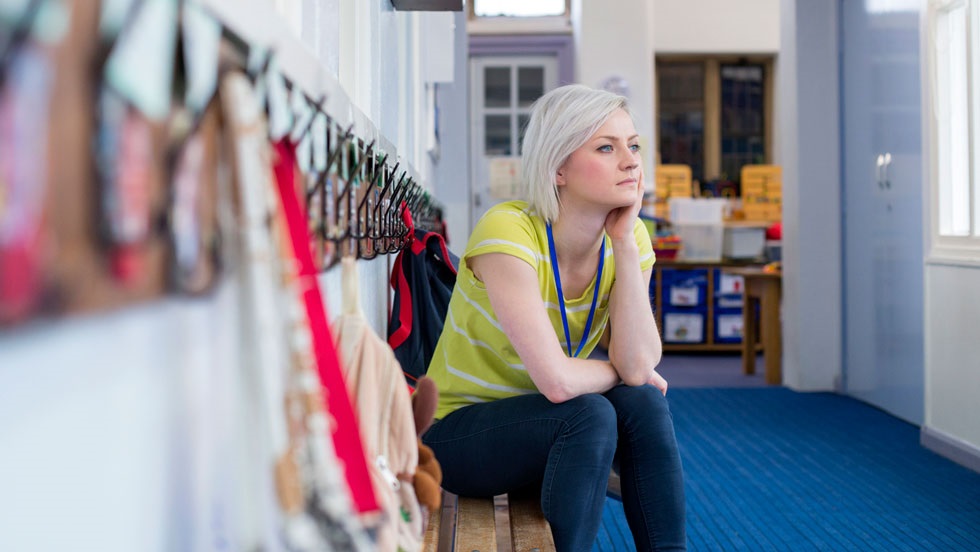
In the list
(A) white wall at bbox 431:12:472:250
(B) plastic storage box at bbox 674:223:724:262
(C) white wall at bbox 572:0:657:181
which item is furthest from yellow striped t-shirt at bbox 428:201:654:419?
(C) white wall at bbox 572:0:657:181

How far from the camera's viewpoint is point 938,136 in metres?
3.27

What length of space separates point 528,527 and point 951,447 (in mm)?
2344

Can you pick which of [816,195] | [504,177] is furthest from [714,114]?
[816,195]

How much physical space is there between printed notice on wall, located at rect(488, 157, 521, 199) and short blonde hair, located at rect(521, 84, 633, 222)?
593 centimetres

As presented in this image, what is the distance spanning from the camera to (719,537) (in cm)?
243

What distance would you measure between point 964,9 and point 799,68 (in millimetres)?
1772

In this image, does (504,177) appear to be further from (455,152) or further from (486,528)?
(486,528)

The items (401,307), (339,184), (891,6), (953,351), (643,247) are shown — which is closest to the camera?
(339,184)

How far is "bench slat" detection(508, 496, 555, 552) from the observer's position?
4.71 ft

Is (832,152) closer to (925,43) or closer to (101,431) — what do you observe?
(925,43)

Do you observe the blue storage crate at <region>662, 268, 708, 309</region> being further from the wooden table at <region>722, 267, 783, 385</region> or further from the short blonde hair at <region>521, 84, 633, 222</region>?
the short blonde hair at <region>521, 84, 633, 222</region>

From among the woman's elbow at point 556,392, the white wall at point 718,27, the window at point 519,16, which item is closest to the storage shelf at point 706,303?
the white wall at point 718,27

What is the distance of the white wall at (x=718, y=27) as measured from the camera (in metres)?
7.91

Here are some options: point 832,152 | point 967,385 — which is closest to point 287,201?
point 967,385
